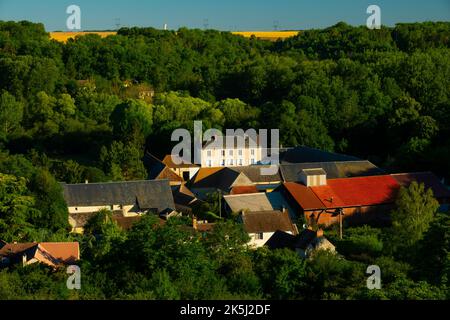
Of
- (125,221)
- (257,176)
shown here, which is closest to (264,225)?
(125,221)

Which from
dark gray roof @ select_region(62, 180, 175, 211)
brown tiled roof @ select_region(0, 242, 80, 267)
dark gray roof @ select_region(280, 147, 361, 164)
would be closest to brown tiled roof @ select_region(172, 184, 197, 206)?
dark gray roof @ select_region(62, 180, 175, 211)

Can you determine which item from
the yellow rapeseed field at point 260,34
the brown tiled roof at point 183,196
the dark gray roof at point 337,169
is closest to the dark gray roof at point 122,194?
the brown tiled roof at point 183,196

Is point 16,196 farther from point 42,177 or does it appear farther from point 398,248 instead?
point 398,248

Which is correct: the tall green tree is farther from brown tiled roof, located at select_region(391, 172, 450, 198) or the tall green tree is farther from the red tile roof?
brown tiled roof, located at select_region(391, 172, 450, 198)

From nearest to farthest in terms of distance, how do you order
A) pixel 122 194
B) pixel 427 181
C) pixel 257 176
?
1. pixel 122 194
2. pixel 427 181
3. pixel 257 176

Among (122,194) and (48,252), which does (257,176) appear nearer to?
(122,194)

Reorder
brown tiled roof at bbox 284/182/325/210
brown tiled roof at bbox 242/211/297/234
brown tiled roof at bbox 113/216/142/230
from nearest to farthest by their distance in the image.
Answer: brown tiled roof at bbox 242/211/297/234
brown tiled roof at bbox 113/216/142/230
brown tiled roof at bbox 284/182/325/210

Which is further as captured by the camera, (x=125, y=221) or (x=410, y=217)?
(x=125, y=221)

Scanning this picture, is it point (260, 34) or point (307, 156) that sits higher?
point (260, 34)
